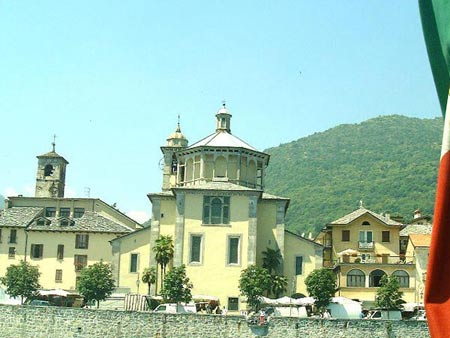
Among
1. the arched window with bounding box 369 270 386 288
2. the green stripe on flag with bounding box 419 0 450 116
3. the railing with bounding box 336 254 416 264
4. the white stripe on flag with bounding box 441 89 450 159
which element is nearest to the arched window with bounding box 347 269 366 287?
the arched window with bounding box 369 270 386 288

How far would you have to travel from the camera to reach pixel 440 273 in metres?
5.29

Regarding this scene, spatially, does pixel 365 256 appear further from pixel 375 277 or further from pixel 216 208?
pixel 216 208

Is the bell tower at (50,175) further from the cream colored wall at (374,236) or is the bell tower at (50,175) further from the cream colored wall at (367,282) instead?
the cream colored wall at (367,282)

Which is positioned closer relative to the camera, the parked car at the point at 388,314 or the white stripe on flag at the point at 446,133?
the white stripe on flag at the point at 446,133

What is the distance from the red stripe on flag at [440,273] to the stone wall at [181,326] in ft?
135

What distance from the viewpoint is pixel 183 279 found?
55.0 metres

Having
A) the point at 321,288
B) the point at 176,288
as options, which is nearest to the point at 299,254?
the point at 321,288

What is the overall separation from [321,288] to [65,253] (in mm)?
27124

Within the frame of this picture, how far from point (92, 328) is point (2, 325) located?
584 cm

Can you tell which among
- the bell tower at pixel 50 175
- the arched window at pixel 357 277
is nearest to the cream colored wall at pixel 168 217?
the arched window at pixel 357 277

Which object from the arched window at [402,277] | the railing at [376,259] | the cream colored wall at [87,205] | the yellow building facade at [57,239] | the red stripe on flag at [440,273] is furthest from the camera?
the cream colored wall at [87,205]

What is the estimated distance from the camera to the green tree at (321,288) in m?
55.2

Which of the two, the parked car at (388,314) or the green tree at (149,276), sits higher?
the green tree at (149,276)

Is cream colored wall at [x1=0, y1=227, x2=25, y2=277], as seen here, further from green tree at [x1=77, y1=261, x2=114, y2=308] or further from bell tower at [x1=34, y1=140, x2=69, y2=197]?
green tree at [x1=77, y1=261, x2=114, y2=308]
